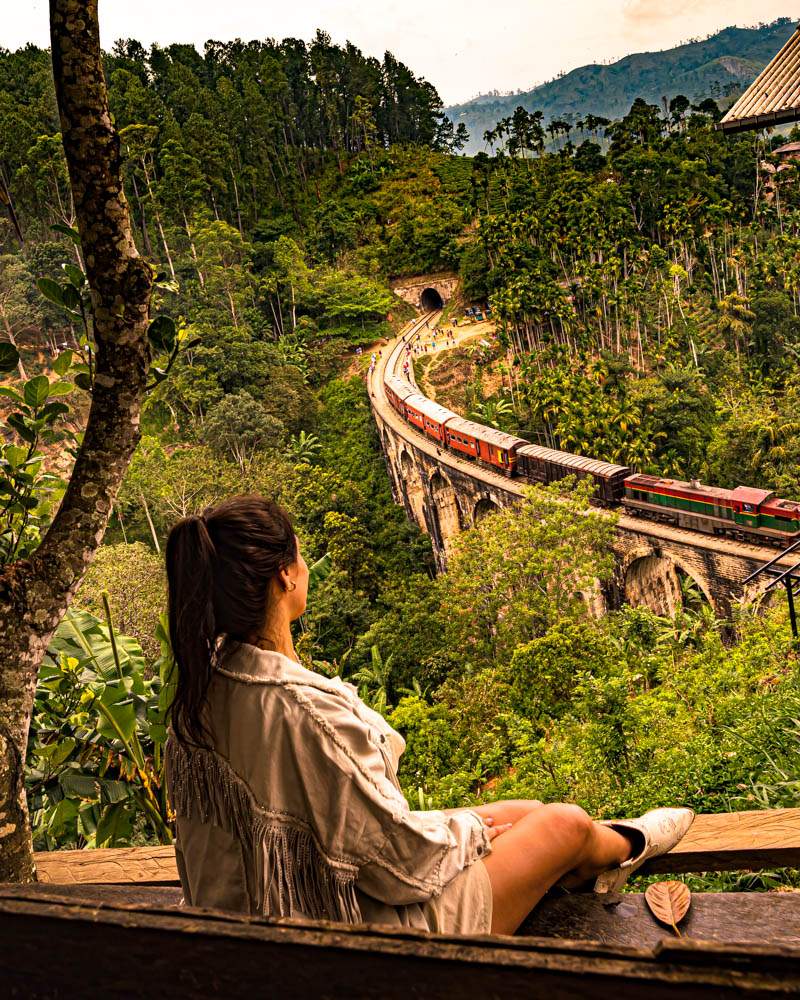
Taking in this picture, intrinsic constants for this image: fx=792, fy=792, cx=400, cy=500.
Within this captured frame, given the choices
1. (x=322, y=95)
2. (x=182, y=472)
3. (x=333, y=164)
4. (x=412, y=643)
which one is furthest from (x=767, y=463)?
(x=322, y=95)

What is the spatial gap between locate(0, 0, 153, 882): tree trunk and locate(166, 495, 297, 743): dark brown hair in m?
0.59

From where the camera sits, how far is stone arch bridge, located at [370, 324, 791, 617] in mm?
18203

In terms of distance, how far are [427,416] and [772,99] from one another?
82.6ft

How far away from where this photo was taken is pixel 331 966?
69 cm

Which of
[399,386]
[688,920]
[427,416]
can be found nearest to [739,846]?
[688,920]

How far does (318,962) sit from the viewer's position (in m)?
0.70

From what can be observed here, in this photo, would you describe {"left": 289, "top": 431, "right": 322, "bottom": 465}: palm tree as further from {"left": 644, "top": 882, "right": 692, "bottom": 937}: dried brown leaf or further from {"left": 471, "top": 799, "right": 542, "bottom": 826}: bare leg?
{"left": 644, "top": 882, "right": 692, "bottom": 937}: dried brown leaf

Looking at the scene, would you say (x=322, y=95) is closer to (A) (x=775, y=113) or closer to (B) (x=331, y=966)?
(A) (x=775, y=113)

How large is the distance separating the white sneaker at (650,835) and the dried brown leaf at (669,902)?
1.06 feet

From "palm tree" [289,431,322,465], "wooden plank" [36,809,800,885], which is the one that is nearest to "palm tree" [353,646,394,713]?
"palm tree" [289,431,322,465]

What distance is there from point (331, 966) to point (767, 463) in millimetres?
27540

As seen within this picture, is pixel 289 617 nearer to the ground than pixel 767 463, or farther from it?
farther from it

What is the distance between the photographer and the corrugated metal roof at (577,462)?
21.4 m

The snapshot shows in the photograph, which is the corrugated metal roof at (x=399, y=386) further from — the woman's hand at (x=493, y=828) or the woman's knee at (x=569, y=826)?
the woman's knee at (x=569, y=826)
